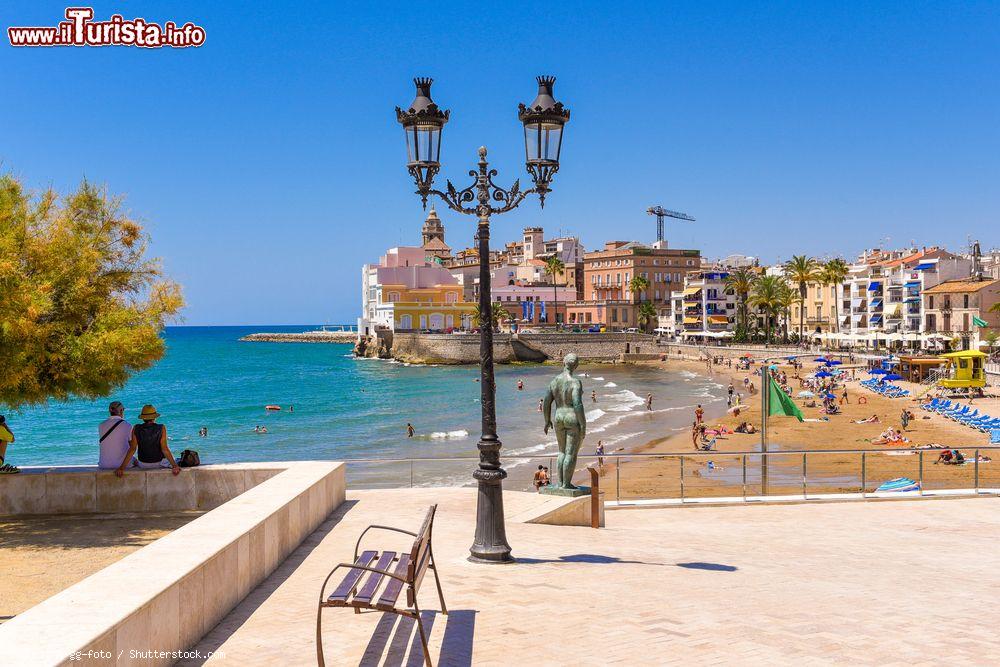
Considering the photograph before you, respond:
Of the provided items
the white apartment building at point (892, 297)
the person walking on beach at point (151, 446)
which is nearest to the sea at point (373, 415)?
the person walking on beach at point (151, 446)

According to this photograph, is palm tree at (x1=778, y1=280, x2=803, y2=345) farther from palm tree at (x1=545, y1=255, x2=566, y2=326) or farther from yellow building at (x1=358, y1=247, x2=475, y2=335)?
yellow building at (x1=358, y1=247, x2=475, y2=335)

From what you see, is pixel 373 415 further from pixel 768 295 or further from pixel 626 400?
pixel 768 295

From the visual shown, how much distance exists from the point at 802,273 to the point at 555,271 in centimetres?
4420

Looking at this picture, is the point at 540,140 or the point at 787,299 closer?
the point at 540,140

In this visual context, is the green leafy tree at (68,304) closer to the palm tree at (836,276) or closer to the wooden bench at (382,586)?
the wooden bench at (382,586)

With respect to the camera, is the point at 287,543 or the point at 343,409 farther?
the point at 343,409

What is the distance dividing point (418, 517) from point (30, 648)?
20.0 ft

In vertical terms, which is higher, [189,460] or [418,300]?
[418,300]

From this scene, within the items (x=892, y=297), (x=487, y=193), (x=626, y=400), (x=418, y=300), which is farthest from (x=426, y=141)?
(x=418, y=300)

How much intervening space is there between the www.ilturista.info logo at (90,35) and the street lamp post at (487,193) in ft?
30.9

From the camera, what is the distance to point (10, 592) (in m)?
8.05

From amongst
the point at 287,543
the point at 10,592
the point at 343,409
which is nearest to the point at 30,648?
the point at 287,543

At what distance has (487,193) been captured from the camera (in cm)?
870

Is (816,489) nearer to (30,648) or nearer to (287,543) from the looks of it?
(287,543)
